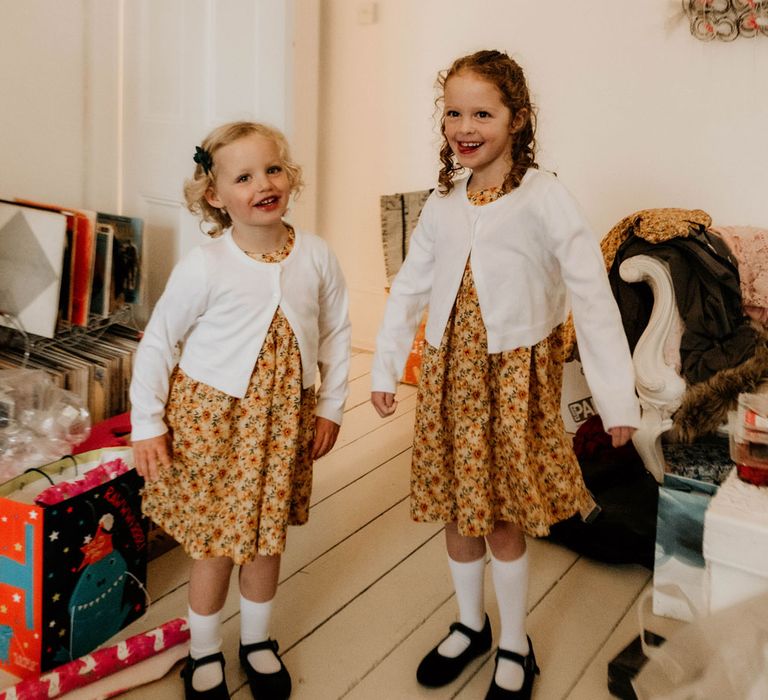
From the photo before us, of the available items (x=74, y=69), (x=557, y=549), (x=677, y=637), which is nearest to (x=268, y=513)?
(x=677, y=637)

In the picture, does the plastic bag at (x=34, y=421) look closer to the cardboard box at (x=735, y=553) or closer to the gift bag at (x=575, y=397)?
the cardboard box at (x=735, y=553)

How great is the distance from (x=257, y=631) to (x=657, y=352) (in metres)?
1.31

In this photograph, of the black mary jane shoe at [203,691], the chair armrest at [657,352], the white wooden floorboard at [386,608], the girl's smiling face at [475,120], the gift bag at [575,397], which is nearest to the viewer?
the girl's smiling face at [475,120]

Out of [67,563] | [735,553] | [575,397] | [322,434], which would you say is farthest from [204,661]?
[575,397]

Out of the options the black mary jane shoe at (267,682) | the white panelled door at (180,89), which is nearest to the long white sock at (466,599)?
the black mary jane shoe at (267,682)

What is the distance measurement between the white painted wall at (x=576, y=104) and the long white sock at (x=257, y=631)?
2.03 metres

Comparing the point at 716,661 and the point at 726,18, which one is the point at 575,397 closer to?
the point at 726,18

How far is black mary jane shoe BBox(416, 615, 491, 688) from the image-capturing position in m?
1.56

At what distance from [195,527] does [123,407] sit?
98cm

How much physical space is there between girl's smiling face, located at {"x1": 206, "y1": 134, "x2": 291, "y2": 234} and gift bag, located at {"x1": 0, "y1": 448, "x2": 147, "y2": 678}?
2.02 feet

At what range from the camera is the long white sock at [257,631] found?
1529mm

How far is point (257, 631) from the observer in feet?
5.08

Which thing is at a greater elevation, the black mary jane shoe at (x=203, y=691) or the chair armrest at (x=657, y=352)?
the chair armrest at (x=657, y=352)

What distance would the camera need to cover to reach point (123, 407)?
7.57 feet
